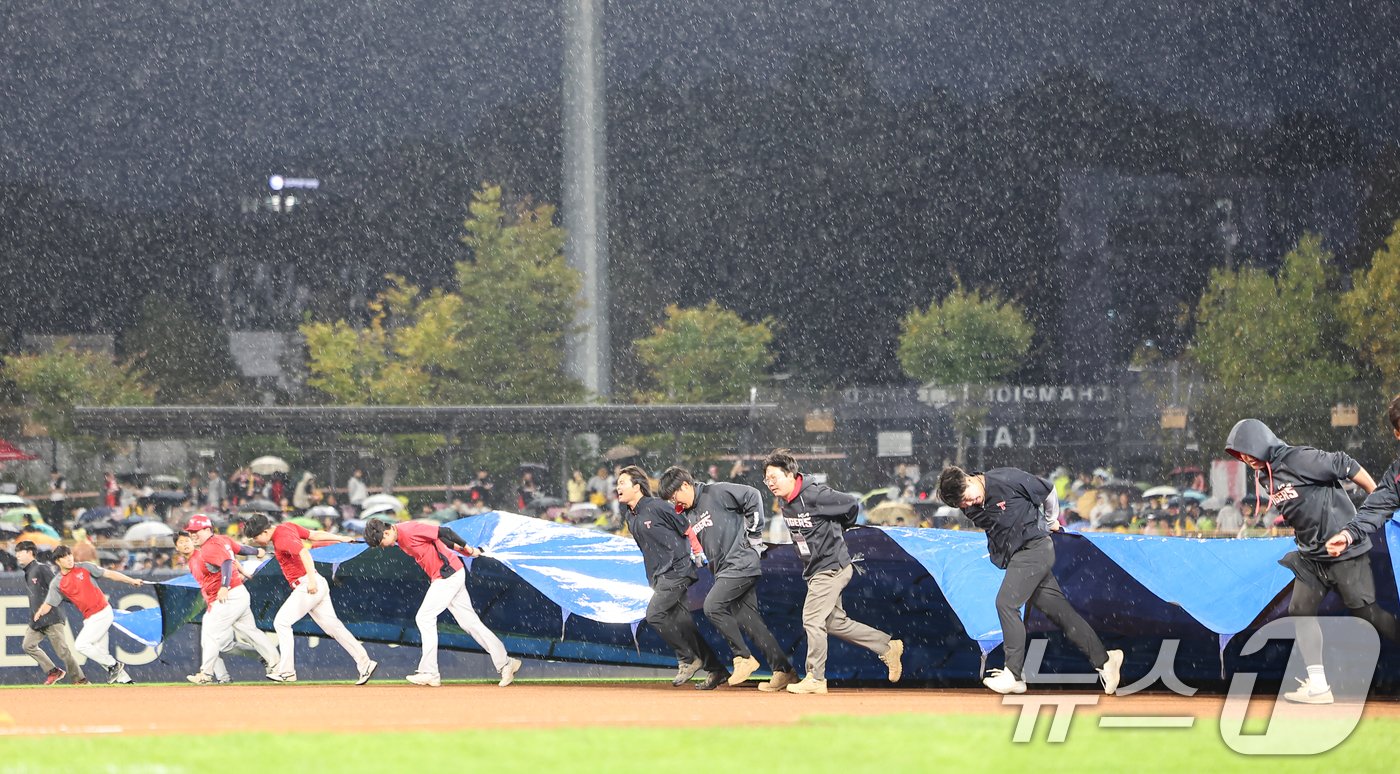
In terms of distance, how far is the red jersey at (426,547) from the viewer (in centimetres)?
1111

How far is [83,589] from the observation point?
14.0 m

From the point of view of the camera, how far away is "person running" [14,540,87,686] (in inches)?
555

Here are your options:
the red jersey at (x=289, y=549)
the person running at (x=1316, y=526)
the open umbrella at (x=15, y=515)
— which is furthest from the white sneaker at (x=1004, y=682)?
the open umbrella at (x=15, y=515)

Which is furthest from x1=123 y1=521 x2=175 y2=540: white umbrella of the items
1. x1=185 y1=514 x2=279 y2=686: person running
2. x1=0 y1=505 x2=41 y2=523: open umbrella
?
x1=185 y1=514 x2=279 y2=686: person running

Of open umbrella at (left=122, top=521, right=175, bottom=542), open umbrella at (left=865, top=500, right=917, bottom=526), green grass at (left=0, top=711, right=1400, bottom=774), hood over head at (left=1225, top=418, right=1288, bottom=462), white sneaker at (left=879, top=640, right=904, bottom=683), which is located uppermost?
A: hood over head at (left=1225, top=418, right=1288, bottom=462)

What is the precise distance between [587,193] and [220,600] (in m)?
36.1

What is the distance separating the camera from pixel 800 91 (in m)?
70.0

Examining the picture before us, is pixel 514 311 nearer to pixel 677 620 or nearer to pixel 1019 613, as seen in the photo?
pixel 677 620

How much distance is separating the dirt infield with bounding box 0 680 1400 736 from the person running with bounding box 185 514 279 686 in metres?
1.43

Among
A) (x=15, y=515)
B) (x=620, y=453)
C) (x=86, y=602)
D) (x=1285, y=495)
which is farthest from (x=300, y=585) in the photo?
(x=620, y=453)

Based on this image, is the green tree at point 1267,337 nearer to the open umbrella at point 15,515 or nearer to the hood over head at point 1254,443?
the open umbrella at point 15,515

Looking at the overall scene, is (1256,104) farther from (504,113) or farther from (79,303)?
(79,303)

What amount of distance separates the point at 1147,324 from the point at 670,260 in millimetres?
18830

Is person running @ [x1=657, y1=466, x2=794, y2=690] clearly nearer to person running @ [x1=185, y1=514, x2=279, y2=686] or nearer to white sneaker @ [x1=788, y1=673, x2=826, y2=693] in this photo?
white sneaker @ [x1=788, y1=673, x2=826, y2=693]
